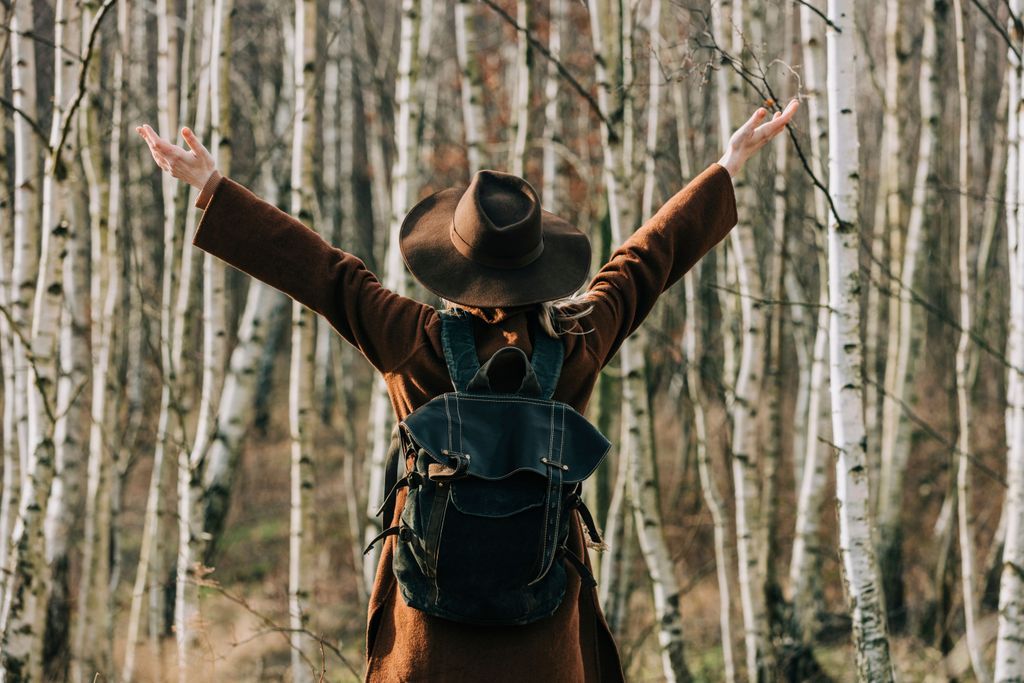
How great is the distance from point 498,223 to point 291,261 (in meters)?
0.53

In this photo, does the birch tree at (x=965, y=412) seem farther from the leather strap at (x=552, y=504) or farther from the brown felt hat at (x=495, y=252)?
the leather strap at (x=552, y=504)

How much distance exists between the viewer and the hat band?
2.32 metres

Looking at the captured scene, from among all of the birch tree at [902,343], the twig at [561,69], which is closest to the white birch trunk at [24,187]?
the twig at [561,69]

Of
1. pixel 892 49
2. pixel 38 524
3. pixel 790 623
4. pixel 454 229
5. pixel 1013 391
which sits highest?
pixel 892 49

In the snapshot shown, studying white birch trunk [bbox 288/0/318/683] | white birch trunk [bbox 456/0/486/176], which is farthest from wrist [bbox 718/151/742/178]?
white birch trunk [bbox 456/0/486/176]

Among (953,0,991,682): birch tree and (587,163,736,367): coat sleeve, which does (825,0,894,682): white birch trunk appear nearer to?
(587,163,736,367): coat sleeve

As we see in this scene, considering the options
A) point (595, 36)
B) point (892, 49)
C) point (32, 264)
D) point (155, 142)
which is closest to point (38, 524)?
point (32, 264)

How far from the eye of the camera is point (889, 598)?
21.7ft

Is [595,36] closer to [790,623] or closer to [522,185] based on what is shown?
[522,185]

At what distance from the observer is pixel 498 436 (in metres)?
2.20

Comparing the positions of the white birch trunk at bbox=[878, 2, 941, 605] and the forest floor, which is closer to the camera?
the white birch trunk at bbox=[878, 2, 941, 605]

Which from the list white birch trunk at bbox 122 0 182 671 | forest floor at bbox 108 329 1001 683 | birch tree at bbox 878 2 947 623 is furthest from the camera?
forest floor at bbox 108 329 1001 683

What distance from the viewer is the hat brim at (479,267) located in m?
2.29

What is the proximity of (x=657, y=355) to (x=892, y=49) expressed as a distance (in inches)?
148
